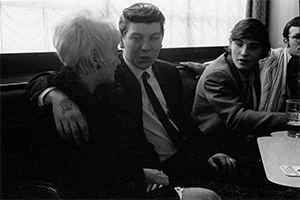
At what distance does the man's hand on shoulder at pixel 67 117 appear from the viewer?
1.23 meters

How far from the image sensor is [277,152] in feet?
4.84

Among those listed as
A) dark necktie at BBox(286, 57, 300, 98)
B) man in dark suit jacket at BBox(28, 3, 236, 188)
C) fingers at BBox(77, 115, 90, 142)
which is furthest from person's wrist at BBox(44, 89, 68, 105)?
dark necktie at BBox(286, 57, 300, 98)

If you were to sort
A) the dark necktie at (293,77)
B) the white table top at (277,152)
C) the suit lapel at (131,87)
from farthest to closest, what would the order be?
the dark necktie at (293,77), the white table top at (277,152), the suit lapel at (131,87)

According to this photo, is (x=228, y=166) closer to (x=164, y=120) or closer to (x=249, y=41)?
(x=164, y=120)

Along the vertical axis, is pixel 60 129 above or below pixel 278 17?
below

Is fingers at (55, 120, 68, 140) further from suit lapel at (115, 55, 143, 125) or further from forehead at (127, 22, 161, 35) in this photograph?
forehead at (127, 22, 161, 35)

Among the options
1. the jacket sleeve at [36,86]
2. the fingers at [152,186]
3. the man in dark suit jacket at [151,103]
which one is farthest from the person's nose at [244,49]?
the jacket sleeve at [36,86]

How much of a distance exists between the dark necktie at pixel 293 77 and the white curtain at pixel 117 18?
0.99 feet

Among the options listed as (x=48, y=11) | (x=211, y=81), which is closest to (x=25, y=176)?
(x=48, y=11)

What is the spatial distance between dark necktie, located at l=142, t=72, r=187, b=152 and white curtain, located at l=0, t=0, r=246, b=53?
0.56 ft

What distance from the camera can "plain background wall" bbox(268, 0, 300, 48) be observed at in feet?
4.74

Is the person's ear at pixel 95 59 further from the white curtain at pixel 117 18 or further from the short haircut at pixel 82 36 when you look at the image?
the white curtain at pixel 117 18

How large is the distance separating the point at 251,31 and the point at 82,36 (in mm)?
679

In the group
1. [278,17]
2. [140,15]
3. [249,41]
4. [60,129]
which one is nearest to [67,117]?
[60,129]
